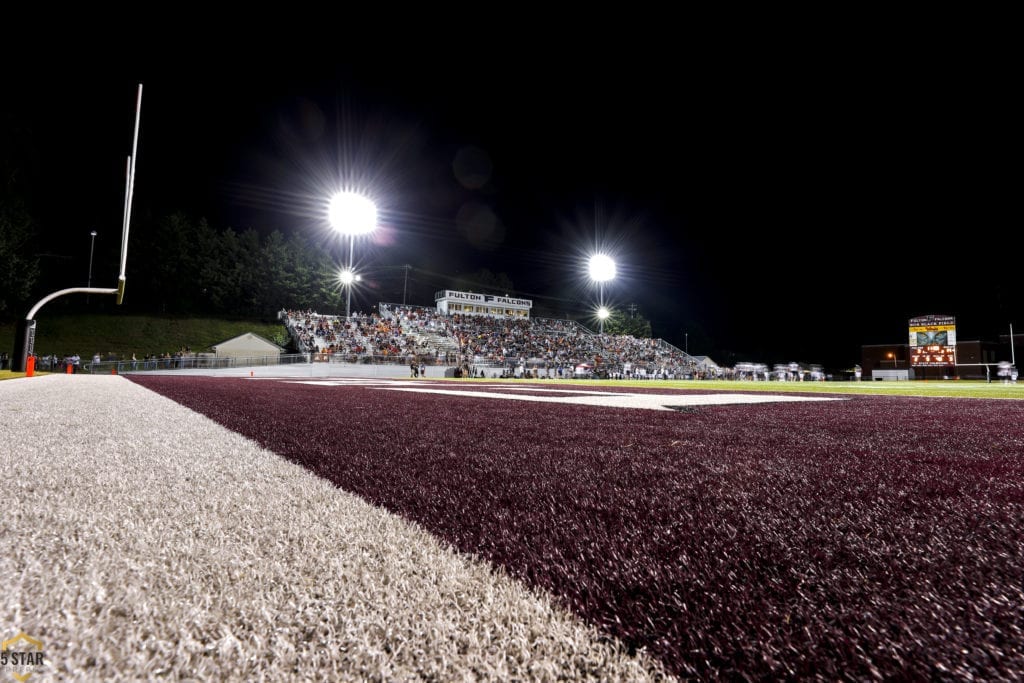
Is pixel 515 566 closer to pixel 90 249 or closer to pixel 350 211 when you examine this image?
pixel 350 211

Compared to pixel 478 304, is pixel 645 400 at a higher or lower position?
lower

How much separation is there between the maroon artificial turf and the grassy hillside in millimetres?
39498

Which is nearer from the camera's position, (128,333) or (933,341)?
(128,333)

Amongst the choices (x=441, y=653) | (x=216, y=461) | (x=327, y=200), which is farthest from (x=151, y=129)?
(x=441, y=653)

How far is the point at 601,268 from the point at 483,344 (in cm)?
2290

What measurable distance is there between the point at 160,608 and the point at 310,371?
3144 cm

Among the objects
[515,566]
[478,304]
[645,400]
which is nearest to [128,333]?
[478,304]

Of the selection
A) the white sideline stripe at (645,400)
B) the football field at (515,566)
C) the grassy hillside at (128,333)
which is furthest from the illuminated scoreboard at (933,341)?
the grassy hillside at (128,333)

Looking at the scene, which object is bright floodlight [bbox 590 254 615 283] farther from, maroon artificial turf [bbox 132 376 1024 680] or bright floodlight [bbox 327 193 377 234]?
maroon artificial turf [bbox 132 376 1024 680]

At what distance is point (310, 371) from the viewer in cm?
2988

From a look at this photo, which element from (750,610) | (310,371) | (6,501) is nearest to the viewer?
(750,610)

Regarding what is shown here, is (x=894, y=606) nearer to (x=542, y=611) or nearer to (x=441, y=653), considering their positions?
(x=542, y=611)

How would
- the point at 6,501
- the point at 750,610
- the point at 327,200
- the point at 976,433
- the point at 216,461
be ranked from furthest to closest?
the point at 327,200 → the point at 976,433 → the point at 216,461 → the point at 6,501 → the point at 750,610

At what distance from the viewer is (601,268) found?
58031 mm
